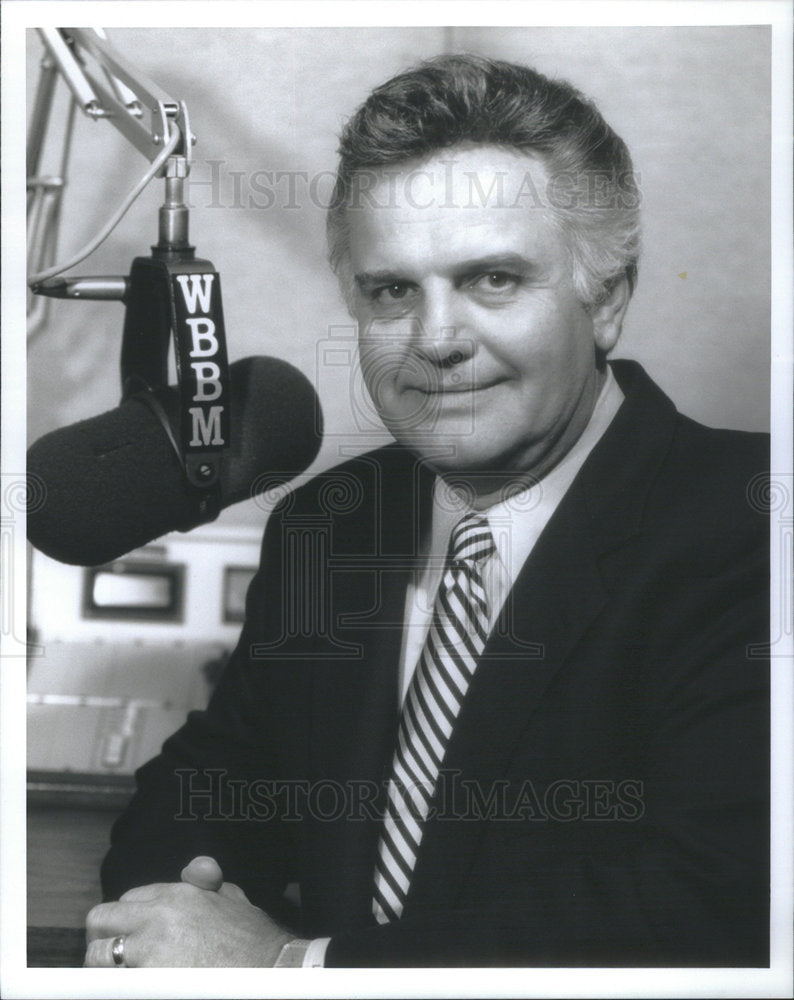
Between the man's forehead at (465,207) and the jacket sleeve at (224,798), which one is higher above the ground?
the man's forehead at (465,207)

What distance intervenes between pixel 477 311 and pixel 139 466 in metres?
0.34

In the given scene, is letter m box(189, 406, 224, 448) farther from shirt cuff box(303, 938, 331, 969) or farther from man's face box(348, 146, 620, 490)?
shirt cuff box(303, 938, 331, 969)

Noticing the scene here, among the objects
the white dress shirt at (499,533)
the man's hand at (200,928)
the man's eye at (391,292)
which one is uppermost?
the man's eye at (391,292)

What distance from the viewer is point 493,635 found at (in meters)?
1.17

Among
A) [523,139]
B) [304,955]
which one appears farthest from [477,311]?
[304,955]

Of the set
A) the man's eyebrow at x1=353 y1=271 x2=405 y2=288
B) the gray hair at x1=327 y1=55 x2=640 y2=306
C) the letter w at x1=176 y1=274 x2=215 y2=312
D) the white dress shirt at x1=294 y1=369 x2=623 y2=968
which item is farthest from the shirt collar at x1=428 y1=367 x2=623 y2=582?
the letter w at x1=176 y1=274 x2=215 y2=312

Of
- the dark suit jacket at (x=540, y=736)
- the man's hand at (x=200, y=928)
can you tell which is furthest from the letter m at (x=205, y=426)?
the man's hand at (x=200, y=928)

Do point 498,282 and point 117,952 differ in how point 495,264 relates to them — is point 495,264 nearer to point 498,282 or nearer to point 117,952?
point 498,282

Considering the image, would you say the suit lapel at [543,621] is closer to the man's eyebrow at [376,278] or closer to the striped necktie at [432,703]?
the striped necktie at [432,703]

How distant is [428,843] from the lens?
1160 mm

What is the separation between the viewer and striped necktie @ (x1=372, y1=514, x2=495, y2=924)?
1.16 m

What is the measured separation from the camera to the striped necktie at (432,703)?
3.82 ft

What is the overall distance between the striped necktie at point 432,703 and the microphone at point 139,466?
0.20 metres

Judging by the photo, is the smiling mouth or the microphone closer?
the microphone
